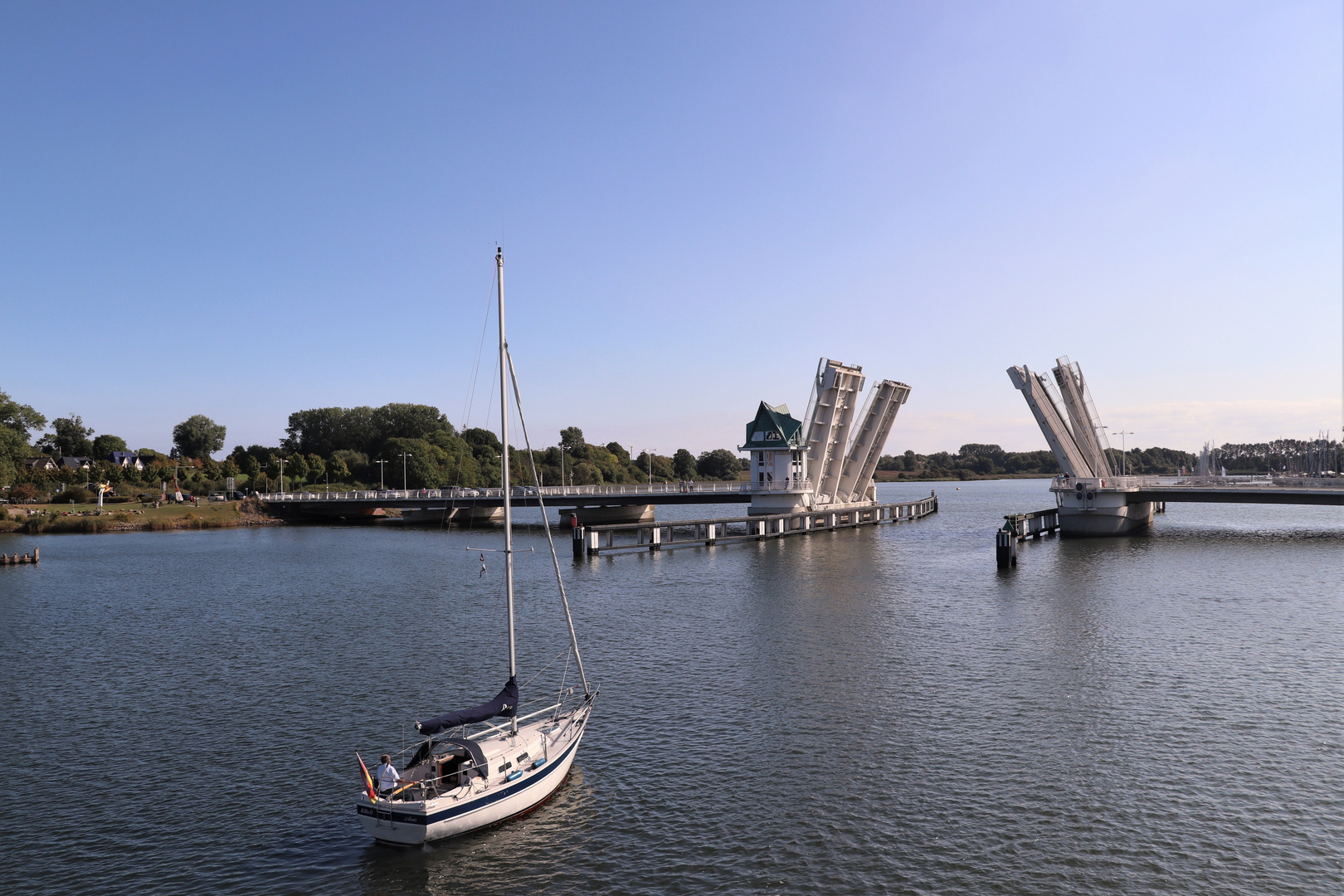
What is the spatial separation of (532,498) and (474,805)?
8898 cm

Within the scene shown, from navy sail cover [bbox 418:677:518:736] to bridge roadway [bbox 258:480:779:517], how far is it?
5748 centimetres

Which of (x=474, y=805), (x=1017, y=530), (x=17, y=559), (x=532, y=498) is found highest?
(x=532, y=498)

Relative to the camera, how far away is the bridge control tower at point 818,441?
70.9 meters

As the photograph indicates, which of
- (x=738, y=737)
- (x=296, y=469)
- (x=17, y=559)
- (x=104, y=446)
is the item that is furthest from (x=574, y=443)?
(x=738, y=737)

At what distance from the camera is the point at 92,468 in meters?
112

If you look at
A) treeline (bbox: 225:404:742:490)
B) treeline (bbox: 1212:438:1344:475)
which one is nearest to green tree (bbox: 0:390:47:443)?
treeline (bbox: 225:404:742:490)

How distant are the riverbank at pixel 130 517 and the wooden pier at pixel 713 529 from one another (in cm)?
4749

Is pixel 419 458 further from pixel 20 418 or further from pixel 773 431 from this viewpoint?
pixel 773 431

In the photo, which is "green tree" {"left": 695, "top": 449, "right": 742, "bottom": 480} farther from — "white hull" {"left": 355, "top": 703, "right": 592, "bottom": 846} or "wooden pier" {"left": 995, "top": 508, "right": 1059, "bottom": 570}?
Result: "white hull" {"left": 355, "top": 703, "right": 592, "bottom": 846}

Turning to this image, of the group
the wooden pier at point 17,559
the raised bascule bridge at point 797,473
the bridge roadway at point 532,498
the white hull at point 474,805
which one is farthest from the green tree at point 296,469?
the white hull at point 474,805

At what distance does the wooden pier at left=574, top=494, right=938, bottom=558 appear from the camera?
206 feet

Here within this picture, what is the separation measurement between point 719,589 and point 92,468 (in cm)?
10689

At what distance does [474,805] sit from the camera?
49.6 feet

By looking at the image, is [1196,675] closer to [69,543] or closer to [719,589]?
[719,589]
